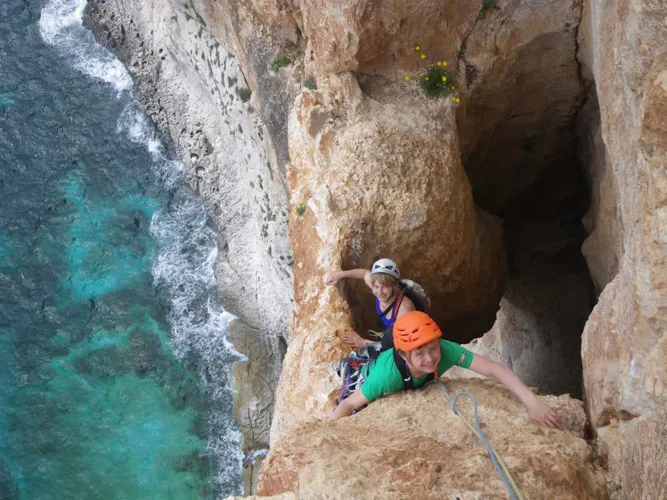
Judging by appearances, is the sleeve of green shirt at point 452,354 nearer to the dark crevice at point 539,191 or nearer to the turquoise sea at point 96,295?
the dark crevice at point 539,191

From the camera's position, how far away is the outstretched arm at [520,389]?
→ 4840 mm

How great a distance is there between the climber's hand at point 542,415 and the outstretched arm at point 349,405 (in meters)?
1.36

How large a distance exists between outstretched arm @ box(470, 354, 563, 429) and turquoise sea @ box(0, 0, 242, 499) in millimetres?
12525

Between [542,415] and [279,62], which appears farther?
[279,62]

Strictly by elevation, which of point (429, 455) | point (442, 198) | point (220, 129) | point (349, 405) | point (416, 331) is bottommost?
point (349, 405)

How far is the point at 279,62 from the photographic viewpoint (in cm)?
1129

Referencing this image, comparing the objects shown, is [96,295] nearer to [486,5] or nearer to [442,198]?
[442,198]

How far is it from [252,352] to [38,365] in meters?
5.56

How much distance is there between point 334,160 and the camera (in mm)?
8953

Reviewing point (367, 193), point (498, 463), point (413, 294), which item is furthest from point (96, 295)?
point (498, 463)

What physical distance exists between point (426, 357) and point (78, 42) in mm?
19446

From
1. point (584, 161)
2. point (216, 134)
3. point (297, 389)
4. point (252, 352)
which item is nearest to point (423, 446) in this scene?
point (297, 389)

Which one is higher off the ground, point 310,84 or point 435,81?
point 435,81

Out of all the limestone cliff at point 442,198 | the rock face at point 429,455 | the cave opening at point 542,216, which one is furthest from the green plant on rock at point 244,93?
the rock face at point 429,455
